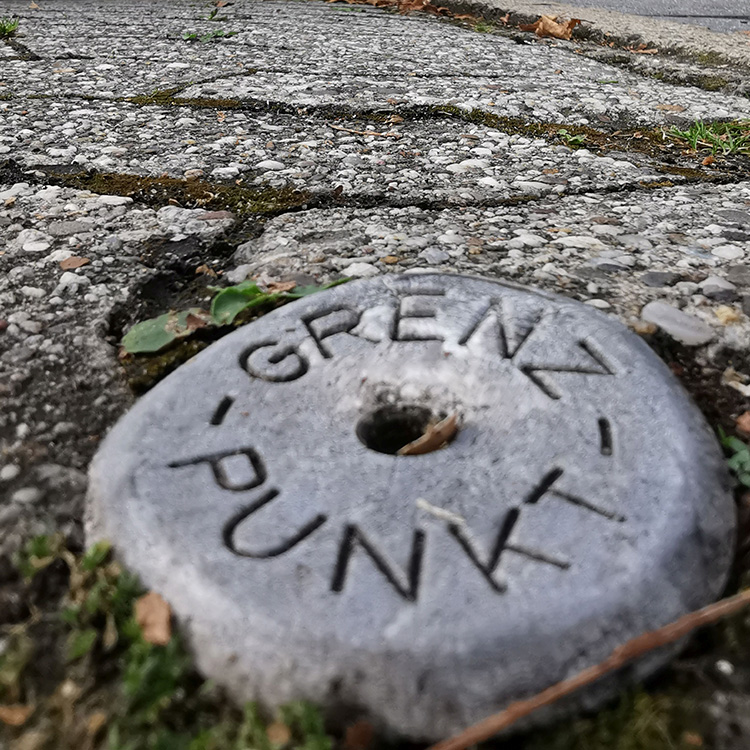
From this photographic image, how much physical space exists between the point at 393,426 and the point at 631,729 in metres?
0.57

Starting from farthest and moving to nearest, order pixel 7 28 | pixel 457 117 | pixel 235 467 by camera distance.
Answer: pixel 7 28
pixel 457 117
pixel 235 467

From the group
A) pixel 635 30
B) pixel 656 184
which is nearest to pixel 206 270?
pixel 656 184

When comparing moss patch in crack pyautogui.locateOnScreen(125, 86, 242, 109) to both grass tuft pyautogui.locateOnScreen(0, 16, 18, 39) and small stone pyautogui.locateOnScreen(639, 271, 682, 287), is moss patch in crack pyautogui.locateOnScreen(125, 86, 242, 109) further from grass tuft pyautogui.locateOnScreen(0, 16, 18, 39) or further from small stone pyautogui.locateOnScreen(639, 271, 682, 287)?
small stone pyautogui.locateOnScreen(639, 271, 682, 287)

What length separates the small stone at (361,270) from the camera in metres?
1.68

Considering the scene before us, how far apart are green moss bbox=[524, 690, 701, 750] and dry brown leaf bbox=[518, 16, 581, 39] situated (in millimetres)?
4077

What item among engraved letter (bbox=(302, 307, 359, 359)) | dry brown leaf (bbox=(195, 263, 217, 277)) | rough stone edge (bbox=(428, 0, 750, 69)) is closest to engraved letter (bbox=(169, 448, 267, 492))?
engraved letter (bbox=(302, 307, 359, 359))

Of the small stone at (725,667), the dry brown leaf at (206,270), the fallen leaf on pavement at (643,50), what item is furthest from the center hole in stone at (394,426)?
the fallen leaf on pavement at (643,50)

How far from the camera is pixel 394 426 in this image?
1.27 metres

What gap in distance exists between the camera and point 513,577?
95 centimetres

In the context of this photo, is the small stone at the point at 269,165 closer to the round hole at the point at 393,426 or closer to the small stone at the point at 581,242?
the small stone at the point at 581,242

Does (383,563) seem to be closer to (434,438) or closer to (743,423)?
(434,438)

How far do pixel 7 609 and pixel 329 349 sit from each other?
63 cm

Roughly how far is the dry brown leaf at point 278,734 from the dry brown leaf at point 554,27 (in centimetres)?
422

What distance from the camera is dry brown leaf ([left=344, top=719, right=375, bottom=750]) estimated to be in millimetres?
882
